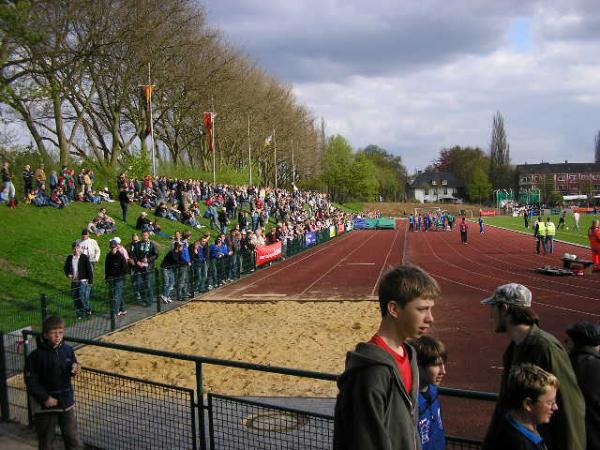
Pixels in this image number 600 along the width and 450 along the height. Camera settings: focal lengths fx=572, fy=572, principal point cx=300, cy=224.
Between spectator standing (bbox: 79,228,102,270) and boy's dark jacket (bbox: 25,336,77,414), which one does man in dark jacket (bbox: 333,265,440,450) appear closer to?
boy's dark jacket (bbox: 25,336,77,414)

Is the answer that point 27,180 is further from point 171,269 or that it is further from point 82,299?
point 82,299

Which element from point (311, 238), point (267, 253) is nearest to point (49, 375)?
point (267, 253)

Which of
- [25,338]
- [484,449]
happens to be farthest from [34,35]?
[484,449]

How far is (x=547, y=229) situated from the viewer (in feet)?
91.1

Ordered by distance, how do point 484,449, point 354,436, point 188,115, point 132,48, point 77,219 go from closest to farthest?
point 354,436, point 484,449, point 77,219, point 132,48, point 188,115

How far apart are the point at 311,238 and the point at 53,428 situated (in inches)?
1250

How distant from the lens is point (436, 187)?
139m

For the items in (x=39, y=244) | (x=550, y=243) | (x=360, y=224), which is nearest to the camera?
(x=39, y=244)

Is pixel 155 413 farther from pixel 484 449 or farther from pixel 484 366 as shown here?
pixel 484 366

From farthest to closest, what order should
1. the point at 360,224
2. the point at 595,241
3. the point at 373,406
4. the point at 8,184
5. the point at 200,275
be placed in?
the point at 360,224 → the point at 8,184 → the point at 595,241 → the point at 200,275 → the point at 373,406

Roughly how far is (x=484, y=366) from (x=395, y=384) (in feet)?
24.8

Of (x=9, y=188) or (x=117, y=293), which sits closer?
(x=117, y=293)

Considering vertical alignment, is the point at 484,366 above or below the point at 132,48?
below

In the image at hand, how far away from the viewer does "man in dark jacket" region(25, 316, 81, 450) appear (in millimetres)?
5430
